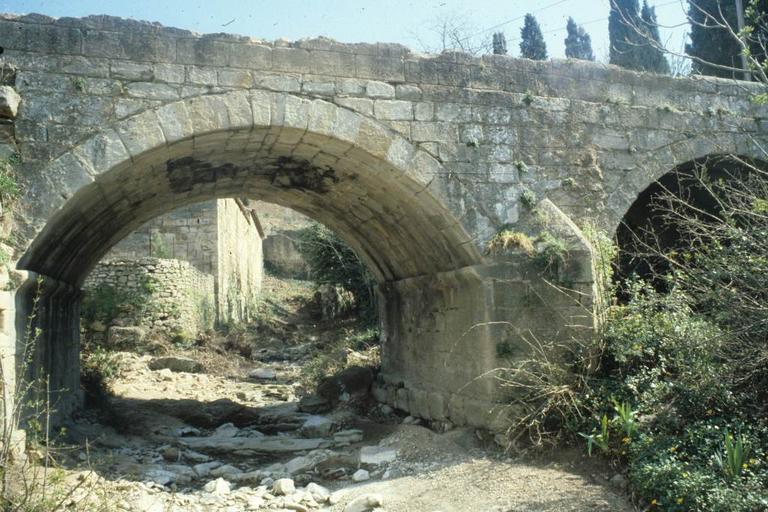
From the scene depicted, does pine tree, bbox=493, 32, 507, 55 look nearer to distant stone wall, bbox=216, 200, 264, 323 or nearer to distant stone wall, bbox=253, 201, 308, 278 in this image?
distant stone wall, bbox=216, 200, 264, 323

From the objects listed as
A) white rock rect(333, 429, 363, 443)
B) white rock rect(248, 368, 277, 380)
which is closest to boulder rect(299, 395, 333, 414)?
white rock rect(333, 429, 363, 443)

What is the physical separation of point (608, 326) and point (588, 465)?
1.42 m

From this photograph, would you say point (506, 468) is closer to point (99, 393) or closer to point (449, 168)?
point (449, 168)

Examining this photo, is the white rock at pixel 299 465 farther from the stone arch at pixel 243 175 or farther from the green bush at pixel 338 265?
the green bush at pixel 338 265

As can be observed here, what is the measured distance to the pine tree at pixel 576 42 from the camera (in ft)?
99.0

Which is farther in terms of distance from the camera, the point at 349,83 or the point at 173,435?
the point at 173,435

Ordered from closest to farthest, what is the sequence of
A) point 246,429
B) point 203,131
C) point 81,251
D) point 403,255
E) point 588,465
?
point 588,465, point 203,131, point 81,251, point 403,255, point 246,429

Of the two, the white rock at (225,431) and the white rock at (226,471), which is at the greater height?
the white rock at (226,471)

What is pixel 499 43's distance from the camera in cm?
1244

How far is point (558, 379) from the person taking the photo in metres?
6.32

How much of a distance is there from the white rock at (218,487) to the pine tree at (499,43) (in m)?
8.50

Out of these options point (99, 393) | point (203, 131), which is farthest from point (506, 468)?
point (99, 393)

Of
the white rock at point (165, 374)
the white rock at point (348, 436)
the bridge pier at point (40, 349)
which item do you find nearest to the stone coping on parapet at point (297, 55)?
the bridge pier at point (40, 349)

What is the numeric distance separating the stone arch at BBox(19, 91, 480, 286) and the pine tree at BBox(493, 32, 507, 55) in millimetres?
5044
